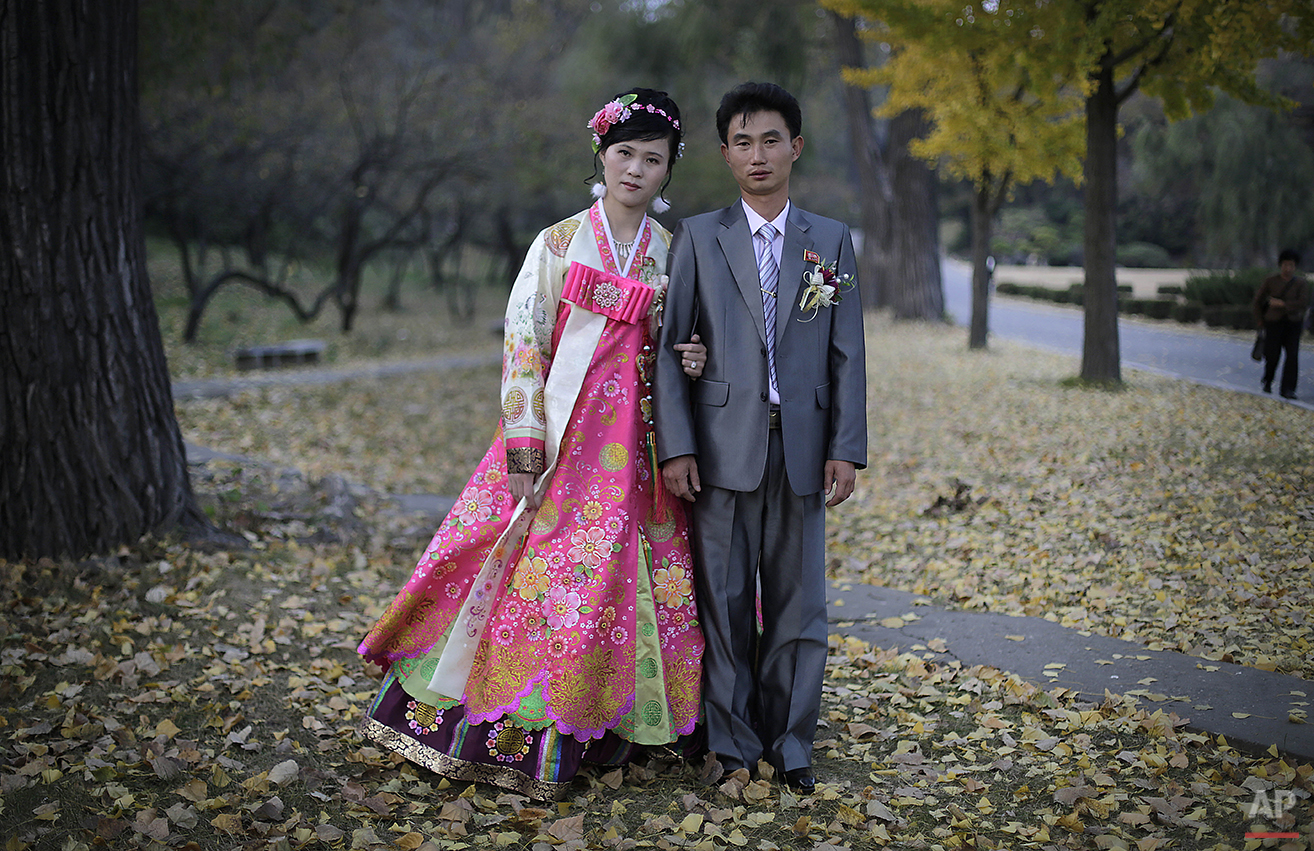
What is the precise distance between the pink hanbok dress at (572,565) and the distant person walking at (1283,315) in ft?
18.8

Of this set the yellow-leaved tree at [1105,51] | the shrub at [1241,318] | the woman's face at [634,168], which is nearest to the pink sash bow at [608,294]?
the woman's face at [634,168]

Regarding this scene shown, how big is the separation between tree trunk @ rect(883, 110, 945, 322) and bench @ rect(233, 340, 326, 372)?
10201 millimetres

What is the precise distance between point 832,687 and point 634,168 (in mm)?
2093

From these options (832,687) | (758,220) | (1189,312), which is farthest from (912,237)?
(758,220)

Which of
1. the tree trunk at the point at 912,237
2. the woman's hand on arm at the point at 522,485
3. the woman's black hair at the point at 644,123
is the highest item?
the tree trunk at the point at 912,237

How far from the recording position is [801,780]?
2768 millimetres

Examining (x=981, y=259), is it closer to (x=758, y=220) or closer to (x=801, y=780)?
(x=758, y=220)

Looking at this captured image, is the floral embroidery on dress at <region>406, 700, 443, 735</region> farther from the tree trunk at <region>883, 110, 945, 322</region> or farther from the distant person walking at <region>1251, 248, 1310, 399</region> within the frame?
the tree trunk at <region>883, 110, 945, 322</region>

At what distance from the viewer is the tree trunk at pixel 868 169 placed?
1605 centimetres

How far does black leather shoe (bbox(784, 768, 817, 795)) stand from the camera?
2.76 meters

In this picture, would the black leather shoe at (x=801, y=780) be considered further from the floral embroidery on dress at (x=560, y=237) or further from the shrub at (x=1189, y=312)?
the shrub at (x=1189, y=312)

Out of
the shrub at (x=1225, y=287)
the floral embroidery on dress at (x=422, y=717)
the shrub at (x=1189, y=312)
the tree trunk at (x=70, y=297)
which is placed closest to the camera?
the floral embroidery on dress at (x=422, y=717)

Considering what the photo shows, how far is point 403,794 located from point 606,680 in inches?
27.8

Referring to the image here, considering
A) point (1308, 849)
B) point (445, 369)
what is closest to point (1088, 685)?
point (1308, 849)
